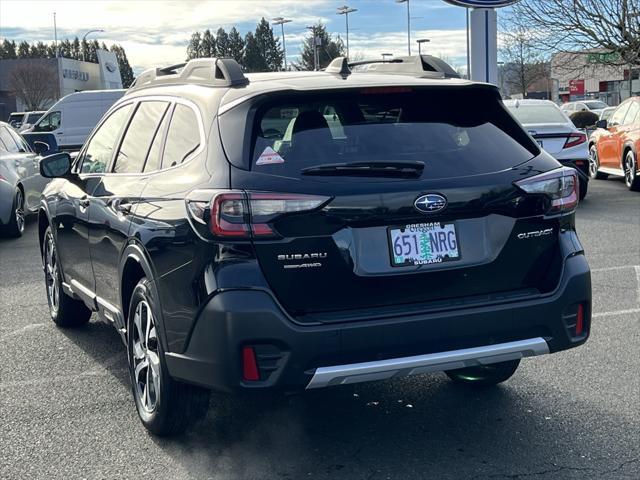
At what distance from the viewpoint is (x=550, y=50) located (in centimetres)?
3322

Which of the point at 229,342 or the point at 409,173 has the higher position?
the point at 409,173

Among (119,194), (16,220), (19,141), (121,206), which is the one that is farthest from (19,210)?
(121,206)

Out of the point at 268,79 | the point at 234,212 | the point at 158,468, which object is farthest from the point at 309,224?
the point at 158,468

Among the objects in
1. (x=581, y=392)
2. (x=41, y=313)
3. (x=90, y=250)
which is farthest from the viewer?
(x=41, y=313)

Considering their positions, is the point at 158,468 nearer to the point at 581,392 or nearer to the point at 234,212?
the point at 234,212

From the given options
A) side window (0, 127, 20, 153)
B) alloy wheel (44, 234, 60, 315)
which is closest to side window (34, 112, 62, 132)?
side window (0, 127, 20, 153)

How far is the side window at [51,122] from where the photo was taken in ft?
92.9

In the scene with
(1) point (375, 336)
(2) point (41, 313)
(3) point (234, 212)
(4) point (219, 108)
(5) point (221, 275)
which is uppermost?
(4) point (219, 108)

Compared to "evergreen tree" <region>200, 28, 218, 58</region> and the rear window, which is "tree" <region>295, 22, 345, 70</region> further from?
the rear window

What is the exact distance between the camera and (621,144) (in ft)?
56.0

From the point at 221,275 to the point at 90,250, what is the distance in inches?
80.2

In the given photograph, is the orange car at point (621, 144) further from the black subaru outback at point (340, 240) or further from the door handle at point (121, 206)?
the door handle at point (121, 206)

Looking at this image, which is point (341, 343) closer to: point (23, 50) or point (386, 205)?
point (386, 205)

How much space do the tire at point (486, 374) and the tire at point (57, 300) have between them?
295cm
